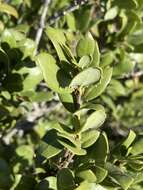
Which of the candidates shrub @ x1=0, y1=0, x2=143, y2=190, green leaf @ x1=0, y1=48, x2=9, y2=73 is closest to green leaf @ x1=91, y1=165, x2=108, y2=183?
shrub @ x1=0, y1=0, x2=143, y2=190

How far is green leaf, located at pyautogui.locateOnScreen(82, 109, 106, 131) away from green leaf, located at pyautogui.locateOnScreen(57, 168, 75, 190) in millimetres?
124

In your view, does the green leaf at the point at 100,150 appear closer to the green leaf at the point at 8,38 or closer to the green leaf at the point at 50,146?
the green leaf at the point at 50,146

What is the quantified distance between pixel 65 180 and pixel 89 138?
0.13 metres

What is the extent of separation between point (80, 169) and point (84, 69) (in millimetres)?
276

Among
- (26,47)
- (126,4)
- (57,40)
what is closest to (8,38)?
(26,47)

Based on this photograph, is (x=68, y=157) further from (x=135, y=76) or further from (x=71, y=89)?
(x=135, y=76)

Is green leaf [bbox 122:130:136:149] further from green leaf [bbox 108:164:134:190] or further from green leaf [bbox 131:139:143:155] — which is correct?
green leaf [bbox 108:164:134:190]

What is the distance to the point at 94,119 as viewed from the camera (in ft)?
4.57

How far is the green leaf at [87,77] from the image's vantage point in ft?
4.41

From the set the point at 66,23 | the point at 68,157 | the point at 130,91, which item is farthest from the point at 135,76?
the point at 68,157

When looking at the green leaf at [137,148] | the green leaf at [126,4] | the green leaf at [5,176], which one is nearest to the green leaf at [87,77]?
the green leaf at [137,148]

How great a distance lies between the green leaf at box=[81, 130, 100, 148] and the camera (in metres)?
1.42

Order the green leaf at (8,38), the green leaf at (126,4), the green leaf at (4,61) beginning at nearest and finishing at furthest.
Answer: the green leaf at (4,61) < the green leaf at (8,38) < the green leaf at (126,4)

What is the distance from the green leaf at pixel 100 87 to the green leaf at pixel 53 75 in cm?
7
